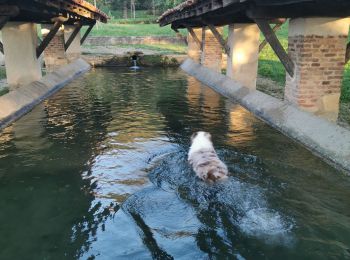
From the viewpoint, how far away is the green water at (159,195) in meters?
4.68

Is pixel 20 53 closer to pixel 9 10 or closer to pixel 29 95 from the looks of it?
pixel 29 95

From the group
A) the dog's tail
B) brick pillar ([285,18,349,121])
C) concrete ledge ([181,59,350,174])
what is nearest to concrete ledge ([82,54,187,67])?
concrete ledge ([181,59,350,174])

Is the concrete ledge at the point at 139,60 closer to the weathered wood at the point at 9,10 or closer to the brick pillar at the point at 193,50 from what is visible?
the brick pillar at the point at 193,50

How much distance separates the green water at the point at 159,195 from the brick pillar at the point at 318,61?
1.16m

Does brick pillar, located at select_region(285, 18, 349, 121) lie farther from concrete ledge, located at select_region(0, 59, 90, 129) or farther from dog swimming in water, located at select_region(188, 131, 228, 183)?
concrete ledge, located at select_region(0, 59, 90, 129)

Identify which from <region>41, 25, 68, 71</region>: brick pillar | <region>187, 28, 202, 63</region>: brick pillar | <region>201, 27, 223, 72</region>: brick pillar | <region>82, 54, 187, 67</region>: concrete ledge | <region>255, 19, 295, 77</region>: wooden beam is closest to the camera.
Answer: <region>255, 19, 295, 77</region>: wooden beam

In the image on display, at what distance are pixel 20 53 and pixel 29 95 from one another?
113 inches

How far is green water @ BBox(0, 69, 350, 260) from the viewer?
15.3 feet

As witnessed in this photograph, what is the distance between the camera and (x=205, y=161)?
645 cm

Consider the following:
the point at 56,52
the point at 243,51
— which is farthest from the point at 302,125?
the point at 56,52

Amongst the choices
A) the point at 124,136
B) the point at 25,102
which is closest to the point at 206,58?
the point at 25,102

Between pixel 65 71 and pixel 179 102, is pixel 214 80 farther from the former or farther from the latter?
pixel 65 71

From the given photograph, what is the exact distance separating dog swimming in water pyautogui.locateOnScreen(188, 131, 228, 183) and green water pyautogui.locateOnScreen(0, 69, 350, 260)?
0.50 ft

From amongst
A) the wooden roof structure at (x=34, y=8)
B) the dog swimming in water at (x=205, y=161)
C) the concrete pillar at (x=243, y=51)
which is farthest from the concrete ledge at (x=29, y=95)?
the concrete pillar at (x=243, y=51)
